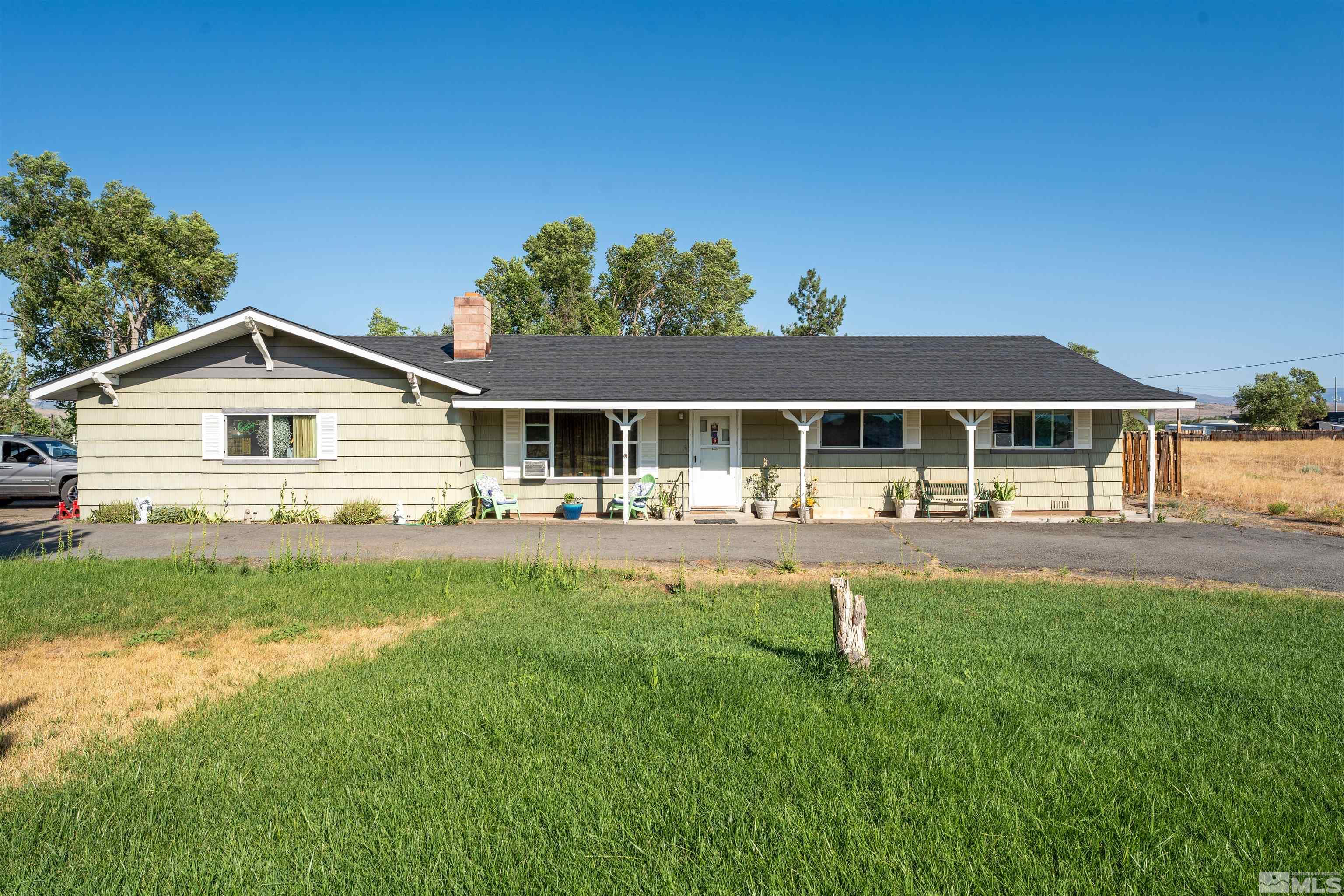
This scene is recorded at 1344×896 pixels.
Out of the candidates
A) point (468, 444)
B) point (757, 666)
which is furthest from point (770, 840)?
point (468, 444)

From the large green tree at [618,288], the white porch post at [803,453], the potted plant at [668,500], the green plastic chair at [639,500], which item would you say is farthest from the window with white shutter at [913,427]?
the large green tree at [618,288]

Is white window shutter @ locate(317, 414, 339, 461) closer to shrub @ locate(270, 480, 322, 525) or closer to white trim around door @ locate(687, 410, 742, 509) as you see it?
shrub @ locate(270, 480, 322, 525)

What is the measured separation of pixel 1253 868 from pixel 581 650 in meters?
4.28

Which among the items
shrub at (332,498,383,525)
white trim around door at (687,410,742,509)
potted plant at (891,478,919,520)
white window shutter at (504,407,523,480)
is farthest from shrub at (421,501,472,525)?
potted plant at (891,478,919,520)

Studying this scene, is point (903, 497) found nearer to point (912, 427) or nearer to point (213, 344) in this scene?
point (912, 427)

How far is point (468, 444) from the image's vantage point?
604 inches

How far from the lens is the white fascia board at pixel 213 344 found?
13406 millimetres

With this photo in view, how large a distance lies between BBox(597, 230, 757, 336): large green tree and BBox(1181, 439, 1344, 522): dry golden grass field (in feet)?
77.0

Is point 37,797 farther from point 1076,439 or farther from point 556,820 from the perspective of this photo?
point 1076,439

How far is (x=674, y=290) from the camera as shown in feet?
136

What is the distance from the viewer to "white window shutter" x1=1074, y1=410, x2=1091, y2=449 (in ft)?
51.4

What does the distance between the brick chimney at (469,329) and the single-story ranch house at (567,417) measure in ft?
0.14

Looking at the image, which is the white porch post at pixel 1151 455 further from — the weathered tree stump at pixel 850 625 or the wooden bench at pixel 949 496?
the weathered tree stump at pixel 850 625

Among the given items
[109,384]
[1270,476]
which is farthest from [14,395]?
[1270,476]
